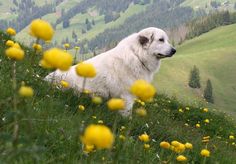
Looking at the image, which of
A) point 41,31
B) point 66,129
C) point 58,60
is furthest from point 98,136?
point 66,129

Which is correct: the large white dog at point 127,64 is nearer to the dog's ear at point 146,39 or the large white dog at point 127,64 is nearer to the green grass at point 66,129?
the dog's ear at point 146,39

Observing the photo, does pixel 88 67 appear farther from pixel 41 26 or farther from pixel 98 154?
pixel 98 154

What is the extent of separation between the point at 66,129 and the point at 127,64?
5.38m

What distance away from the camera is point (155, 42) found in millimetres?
10633

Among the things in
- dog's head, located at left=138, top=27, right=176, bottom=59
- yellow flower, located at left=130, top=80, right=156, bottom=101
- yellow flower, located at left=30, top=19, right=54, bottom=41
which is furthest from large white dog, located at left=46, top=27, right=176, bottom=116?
yellow flower, located at left=130, top=80, right=156, bottom=101

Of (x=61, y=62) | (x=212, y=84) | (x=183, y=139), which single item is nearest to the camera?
(x=61, y=62)

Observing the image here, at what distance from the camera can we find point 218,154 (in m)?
7.80

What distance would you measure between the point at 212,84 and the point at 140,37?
180955mm

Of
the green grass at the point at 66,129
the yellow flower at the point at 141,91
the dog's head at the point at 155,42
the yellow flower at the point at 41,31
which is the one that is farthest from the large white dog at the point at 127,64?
the yellow flower at the point at 141,91

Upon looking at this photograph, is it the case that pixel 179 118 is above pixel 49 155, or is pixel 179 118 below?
below

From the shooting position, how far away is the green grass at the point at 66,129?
294 centimetres

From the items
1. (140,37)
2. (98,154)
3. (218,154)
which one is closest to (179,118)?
(140,37)

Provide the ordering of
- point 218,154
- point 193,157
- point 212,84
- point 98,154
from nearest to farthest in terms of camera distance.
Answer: point 98,154 → point 193,157 → point 218,154 → point 212,84

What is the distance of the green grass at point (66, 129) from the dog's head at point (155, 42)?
5.04ft
